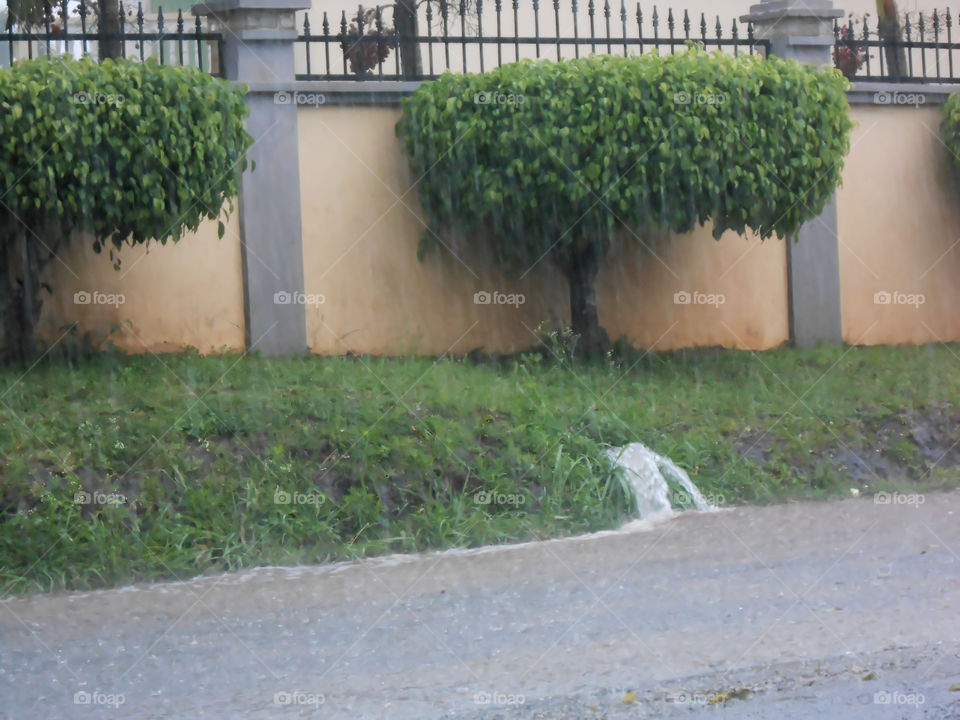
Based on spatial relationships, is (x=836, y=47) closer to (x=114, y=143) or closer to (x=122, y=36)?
(x=122, y=36)

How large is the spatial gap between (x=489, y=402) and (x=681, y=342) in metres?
3.44

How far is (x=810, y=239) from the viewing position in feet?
39.5

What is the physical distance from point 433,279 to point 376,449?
3.33 m

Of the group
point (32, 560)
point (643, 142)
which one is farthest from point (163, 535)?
point (643, 142)

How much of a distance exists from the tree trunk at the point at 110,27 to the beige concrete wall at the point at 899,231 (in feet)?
23.3

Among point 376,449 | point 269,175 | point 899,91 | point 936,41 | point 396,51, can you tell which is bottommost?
point 376,449

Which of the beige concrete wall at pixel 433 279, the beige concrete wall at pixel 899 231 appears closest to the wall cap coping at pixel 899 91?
the beige concrete wall at pixel 899 231

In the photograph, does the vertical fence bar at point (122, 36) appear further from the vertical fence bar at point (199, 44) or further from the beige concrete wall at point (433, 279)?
the beige concrete wall at point (433, 279)

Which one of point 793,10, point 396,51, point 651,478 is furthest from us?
point 793,10

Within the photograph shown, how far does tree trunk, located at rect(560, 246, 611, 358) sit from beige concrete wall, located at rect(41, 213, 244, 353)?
9.79ft

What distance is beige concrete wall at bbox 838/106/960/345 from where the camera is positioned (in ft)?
40.6

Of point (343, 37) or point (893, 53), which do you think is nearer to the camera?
point (343, 37)

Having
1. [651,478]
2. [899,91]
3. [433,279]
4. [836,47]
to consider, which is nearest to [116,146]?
[433,279]

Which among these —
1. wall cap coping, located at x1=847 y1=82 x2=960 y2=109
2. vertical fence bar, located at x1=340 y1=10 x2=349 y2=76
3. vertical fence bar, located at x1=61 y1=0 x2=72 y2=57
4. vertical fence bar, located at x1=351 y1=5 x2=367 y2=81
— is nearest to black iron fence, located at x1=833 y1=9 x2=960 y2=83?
wall cap coping, located at x1=847 y1=82 x2=960 y2=109
